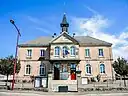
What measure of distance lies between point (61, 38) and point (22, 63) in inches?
398

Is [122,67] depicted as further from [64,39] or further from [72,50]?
[64,39]

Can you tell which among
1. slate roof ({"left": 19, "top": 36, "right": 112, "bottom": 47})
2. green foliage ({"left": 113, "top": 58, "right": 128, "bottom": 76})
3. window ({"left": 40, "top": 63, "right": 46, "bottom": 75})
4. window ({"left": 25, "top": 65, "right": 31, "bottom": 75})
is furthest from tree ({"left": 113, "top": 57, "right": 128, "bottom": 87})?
window ({"left": 25, "top": 65, "right": 31, "bottom": 75})

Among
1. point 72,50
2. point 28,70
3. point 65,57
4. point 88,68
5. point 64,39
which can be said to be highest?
point 64,39

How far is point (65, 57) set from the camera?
37.8 m

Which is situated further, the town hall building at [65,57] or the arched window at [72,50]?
the arched window at [72,50]

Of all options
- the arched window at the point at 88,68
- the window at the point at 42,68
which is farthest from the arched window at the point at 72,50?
the window at the point at 42,68

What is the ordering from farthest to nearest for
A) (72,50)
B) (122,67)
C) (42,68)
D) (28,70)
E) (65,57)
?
(42,68) < (28,70) < (72,50) < (65,57) < (122,67)

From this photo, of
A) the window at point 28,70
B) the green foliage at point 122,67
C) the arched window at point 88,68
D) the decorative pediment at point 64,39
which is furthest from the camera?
the window at point 28,70

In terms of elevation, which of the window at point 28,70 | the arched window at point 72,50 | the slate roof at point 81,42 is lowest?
the window at point 28,70

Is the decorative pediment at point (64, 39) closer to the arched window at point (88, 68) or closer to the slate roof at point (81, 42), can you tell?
the slate roof at point (81, 42)

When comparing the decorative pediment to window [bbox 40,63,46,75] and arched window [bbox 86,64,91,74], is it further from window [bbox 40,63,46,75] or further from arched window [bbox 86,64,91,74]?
arched window [bbox 86,64,91,74]

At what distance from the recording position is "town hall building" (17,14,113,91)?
37531 mm

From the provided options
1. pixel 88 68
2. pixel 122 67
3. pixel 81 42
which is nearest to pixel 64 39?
pixel 81 42

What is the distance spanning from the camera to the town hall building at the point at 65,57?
3753cm
